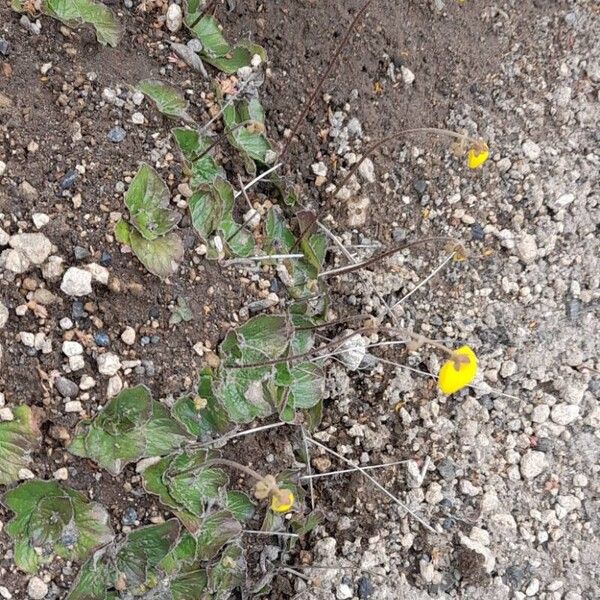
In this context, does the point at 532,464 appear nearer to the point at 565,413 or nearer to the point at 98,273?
the point at 565,413

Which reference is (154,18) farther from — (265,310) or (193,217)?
(265,310)

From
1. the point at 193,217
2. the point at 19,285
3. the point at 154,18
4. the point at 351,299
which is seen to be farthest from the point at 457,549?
the point at 154,18

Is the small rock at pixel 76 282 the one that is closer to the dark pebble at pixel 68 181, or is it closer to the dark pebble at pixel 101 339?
the dark pebble at pixel 101 339

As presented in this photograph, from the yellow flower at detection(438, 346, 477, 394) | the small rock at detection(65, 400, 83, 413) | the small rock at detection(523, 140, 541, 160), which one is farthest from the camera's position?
the small rock at detection(523, 140, 541, 160)

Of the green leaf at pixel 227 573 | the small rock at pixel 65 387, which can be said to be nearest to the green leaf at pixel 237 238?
the small rock at pixel 65 387

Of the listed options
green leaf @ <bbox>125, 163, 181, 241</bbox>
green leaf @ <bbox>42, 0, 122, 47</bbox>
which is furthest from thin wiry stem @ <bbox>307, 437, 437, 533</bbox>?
green leaf @ <bbox>42, 0, 122, 47</bbox>

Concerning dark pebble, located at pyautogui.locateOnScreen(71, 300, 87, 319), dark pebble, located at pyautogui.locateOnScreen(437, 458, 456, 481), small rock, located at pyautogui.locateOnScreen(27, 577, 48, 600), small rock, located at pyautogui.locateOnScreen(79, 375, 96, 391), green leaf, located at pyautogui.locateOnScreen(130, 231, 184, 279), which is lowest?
small rock, located at pyautogui.locateOnScreen(27, 577, 48, 600)

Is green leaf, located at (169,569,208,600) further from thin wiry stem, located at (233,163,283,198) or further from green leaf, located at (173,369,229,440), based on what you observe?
thin wiry stem, located at (233,163,283,198)
